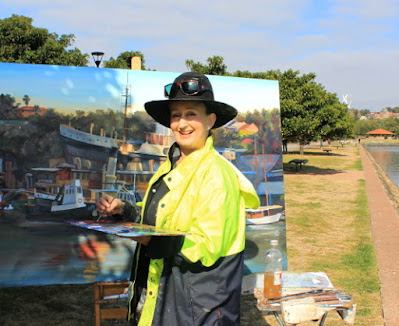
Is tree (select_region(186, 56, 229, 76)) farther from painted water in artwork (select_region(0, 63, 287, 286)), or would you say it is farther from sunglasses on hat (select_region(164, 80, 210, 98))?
sunglasses on hat (select_region(164, 80, 210, 98))

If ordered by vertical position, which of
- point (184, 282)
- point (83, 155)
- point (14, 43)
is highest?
point (14, 43)

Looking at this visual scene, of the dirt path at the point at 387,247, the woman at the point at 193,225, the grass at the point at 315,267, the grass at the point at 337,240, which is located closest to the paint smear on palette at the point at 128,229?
the woman at the point at 193,225

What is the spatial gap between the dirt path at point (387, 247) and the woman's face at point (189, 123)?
11.1ft

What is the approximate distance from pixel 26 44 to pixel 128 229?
51.2 feet

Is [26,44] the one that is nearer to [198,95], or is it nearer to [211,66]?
[211,66]

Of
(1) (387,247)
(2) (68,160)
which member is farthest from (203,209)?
(1) (387,247)

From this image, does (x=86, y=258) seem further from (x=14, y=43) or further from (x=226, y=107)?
(x=14, y=43)

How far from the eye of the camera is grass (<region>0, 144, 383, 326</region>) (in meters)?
4.75

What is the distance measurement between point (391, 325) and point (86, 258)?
2.96 meters

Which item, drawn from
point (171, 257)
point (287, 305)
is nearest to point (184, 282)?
point (171, 257)

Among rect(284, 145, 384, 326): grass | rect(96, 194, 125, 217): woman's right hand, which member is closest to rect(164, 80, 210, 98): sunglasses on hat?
rect(96, 194, 125, 217): woman's right hand

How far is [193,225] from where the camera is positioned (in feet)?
7.10

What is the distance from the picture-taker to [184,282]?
2234mm

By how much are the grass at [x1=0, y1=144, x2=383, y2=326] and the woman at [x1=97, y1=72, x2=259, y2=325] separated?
250 centimetres
